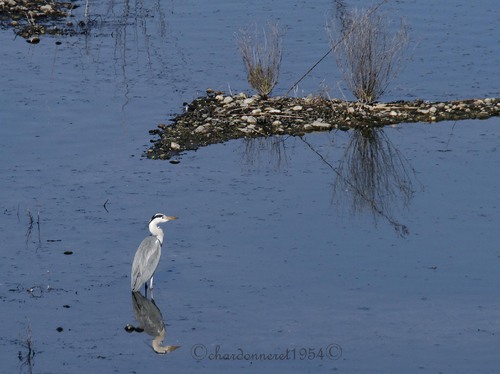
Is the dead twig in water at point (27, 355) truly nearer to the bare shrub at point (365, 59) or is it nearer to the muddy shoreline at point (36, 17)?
the bare shrub at point (365, 59)

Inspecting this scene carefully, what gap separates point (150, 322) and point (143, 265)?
75 centimetres

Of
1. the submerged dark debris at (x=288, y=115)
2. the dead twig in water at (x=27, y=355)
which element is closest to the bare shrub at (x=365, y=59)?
the submerged dark debris at (x=288, y=115)

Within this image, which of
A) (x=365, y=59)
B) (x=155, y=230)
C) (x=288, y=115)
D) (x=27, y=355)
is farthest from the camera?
(x=365, y=59)

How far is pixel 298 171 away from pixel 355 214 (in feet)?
6.17

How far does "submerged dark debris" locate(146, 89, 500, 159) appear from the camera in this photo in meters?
17.8

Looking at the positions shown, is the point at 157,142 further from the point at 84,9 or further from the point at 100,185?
the point at 84,9

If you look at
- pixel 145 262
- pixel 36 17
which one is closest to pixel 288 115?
pixel 145 262

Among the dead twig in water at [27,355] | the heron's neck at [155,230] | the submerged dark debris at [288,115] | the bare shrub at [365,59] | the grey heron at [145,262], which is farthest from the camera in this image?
the bare shrub at [365,59]

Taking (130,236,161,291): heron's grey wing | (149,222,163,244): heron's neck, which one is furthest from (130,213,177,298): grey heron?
(149,222,163,244): heron's neck

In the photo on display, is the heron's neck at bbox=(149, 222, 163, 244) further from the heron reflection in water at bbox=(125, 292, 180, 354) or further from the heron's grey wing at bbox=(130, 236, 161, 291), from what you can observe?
the heron reflection in water at bbox=(125, 292, 180, 354)

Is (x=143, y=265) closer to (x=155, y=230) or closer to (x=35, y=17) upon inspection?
(x=155, y=230)

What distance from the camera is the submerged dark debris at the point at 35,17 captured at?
2431 centimetres

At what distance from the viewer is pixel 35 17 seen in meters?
25.2

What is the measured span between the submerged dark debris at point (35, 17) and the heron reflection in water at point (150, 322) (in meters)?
12.6
